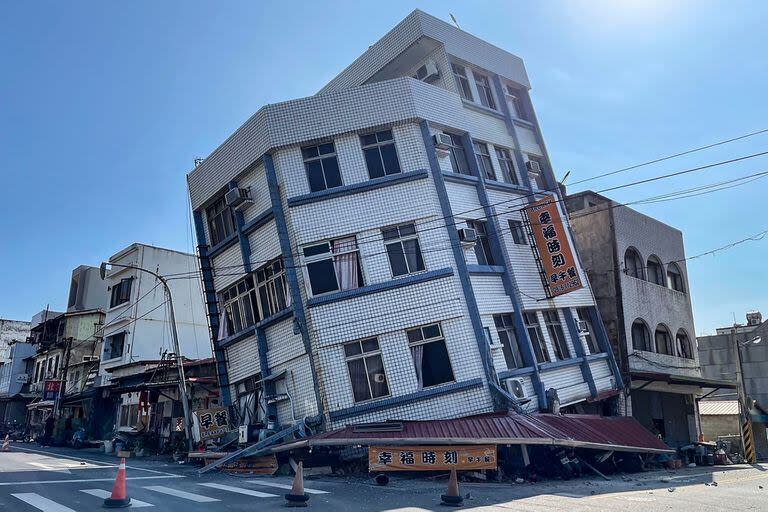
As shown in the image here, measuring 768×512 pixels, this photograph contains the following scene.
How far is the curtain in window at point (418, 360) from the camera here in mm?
15141

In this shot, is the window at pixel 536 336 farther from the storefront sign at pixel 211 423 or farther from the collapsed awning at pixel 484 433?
the storefront sign at pixel 211 423

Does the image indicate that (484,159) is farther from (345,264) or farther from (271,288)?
(271,288)

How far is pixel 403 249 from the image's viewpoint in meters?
16.2

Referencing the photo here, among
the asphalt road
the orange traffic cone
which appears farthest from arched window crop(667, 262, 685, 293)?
the orange traffic cone

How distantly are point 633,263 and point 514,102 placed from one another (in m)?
8.42

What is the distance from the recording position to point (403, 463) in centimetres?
1284

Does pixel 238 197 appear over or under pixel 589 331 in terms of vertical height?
over

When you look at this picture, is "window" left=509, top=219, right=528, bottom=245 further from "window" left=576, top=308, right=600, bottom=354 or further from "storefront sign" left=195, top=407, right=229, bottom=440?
"storefront sign" left=195, top=407, right=229, bottom=440

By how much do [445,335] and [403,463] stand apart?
384 centimetres

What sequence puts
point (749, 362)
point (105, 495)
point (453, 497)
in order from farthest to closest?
point (749, 362) < point (105, 495) < point (453, 497)

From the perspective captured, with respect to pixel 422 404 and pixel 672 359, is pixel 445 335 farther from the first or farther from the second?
pixel 672 359

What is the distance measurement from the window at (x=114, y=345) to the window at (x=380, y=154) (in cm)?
2318

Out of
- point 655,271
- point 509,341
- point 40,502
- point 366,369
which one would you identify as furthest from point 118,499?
point 655,271

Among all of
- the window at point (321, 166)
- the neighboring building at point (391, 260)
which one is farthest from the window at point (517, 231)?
the window at point (321, 166)
